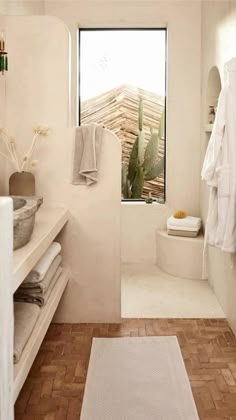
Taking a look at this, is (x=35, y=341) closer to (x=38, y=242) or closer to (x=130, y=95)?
(x=38, y=242)

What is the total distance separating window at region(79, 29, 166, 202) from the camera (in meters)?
5.73

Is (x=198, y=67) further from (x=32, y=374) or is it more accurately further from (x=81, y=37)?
(x=32, y=374)

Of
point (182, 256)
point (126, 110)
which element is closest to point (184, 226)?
point (182, 256)

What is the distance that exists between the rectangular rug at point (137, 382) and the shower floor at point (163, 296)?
22.3 inches

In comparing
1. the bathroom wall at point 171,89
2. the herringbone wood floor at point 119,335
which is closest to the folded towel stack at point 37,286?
the herringbone wood floor at point 119,335

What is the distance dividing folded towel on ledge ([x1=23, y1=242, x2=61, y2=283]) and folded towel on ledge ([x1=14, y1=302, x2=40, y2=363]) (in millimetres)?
143

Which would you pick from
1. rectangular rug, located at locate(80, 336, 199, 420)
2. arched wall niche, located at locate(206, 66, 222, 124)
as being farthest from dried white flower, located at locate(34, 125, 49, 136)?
arched wall niche, located at locate(206, 66, 222, 124)

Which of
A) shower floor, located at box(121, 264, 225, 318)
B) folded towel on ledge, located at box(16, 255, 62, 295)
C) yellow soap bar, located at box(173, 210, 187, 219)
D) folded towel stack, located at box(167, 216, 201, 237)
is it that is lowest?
shower floor, located at box(121, 264, 225, 318)

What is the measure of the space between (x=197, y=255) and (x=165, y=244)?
1.27 ft

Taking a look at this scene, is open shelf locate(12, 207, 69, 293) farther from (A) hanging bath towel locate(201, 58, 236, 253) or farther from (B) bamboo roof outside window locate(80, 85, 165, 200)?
(B) bamboo roof outside window locate(80, 85, 165, 200)

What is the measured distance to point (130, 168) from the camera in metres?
5.79

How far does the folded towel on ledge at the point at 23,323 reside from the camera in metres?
2.41

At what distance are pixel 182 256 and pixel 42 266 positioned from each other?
7.53 ft

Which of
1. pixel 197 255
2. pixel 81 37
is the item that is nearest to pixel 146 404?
pixel 197 255
